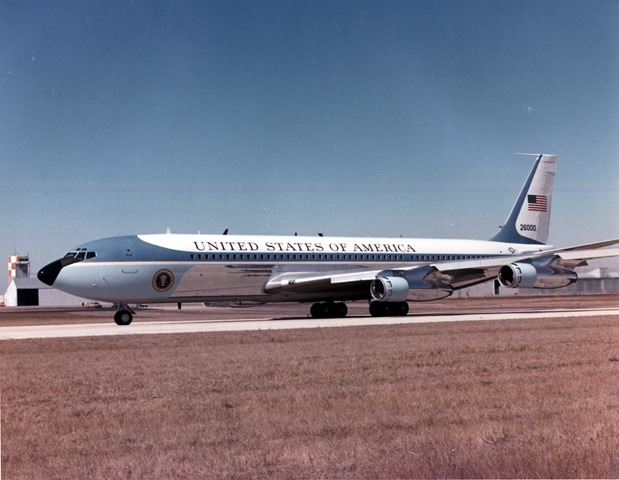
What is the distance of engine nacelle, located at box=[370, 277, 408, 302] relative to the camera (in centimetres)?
3328

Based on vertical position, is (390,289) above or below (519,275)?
below

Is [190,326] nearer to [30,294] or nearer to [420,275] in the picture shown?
[420,275]

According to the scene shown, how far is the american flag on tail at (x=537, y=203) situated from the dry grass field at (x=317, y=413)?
26.8 m

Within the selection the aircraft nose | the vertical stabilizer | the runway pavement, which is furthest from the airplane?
the vertical stabilizer

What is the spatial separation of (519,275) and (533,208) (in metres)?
9.83

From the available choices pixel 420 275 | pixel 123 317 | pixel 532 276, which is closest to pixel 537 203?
pixel 532 276

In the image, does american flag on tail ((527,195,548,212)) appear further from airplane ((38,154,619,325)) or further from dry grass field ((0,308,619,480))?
dry grass field ((0,308,619,480))

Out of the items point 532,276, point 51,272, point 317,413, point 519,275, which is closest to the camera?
point 317,413

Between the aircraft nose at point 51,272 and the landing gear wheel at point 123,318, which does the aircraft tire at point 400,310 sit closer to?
the landing gear wheel at point 123,318

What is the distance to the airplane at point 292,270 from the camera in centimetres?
3027

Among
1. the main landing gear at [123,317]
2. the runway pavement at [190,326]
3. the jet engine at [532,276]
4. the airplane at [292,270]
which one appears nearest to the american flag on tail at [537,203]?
the airplane at [292,270]

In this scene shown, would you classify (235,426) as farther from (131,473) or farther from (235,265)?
(235,265)

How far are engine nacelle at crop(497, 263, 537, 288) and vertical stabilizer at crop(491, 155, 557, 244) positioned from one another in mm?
8182

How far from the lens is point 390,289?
33.2 meters
